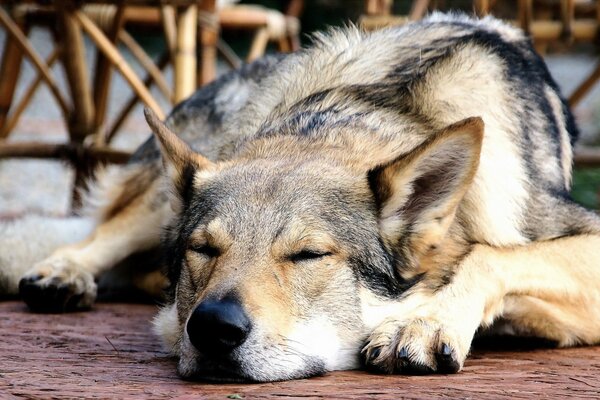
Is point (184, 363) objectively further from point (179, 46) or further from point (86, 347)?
point (179, 46)

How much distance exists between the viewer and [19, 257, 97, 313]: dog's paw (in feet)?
14.1

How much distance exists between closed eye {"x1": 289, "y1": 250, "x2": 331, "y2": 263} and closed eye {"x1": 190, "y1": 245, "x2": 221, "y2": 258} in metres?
0.25

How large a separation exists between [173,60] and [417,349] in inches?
135

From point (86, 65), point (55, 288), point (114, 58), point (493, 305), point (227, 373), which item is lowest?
point (55, 288)

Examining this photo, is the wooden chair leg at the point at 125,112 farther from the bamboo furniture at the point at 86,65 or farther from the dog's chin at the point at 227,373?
the dog's chin at the point at 227,373

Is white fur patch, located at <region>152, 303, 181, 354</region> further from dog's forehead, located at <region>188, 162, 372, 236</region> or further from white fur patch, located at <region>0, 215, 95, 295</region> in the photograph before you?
white fur patch, located at <region>0, 215, 95, 295</region>

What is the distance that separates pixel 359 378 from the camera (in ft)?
9.37

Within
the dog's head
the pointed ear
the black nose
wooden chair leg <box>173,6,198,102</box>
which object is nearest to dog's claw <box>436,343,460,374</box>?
the dog's head

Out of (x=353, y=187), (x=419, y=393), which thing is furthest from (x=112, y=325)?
(x=419, y=393)

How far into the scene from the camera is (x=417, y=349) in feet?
9.50

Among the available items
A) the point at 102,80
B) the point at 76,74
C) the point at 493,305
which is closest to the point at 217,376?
the point at 493,305

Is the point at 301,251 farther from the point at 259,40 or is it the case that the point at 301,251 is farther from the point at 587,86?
the point at 259,40

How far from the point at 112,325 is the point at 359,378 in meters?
1.51

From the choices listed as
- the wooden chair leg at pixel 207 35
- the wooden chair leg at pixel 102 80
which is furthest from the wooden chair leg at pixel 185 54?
the wooden chair leg at pixel 102 80
